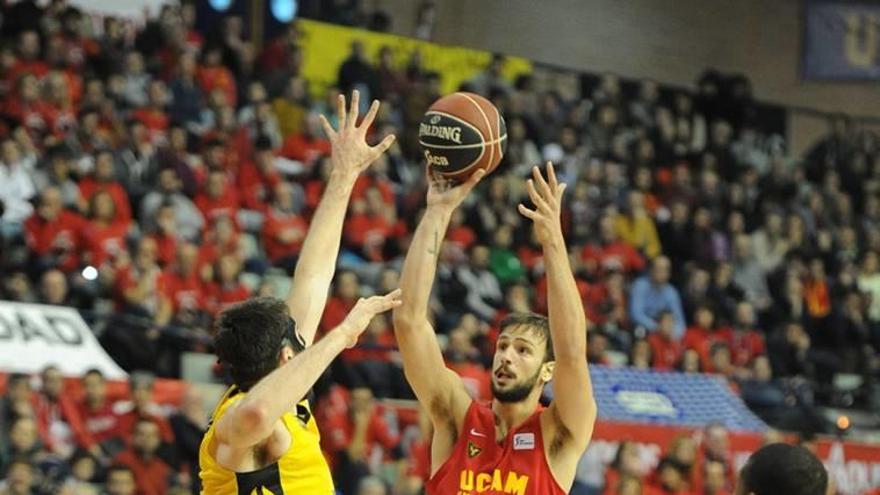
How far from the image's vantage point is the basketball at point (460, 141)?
6.61m

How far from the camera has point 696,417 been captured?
14812 millimetres

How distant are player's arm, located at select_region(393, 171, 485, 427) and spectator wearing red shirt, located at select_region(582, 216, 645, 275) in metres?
10.7

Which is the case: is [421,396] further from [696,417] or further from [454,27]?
[454,27]

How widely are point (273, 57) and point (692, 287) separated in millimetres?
4956

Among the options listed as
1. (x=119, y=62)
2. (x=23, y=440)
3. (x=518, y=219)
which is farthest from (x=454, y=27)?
(x=23, y=440)

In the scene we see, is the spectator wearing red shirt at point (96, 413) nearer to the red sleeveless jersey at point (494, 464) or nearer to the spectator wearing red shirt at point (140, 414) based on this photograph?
the spectator wearing red shirt at point (140, 414)

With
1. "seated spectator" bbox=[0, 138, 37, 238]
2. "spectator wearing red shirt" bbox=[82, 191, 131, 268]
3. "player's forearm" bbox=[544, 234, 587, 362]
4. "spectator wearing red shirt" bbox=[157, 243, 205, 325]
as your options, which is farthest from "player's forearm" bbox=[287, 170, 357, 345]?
"seated spectator" bbox=[0, 138, 37, 238]

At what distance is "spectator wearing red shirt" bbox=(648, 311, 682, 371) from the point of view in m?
16.0

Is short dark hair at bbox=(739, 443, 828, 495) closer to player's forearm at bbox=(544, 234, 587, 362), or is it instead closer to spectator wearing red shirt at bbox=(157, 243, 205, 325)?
Result: player's forearm at bbox=(544, 234, 587, 362)

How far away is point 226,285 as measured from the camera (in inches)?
532

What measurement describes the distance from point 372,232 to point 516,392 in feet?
29.8

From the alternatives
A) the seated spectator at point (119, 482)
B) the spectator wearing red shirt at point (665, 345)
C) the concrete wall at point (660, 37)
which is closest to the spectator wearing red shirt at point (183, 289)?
the seated spectator at point (119, 482)

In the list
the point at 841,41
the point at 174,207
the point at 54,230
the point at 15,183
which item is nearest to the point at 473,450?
the point at 54,230

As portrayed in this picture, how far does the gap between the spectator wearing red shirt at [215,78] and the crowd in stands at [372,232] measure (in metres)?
0.03
